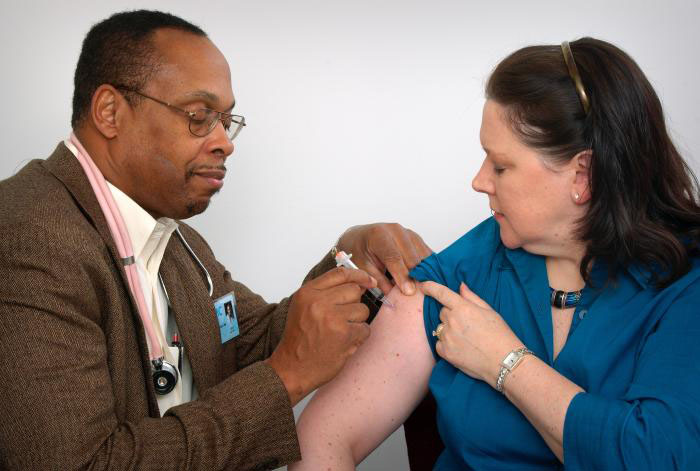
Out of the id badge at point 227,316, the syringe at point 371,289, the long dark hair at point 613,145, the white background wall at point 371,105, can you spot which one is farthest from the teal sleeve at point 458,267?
the white background wall at point 371,105

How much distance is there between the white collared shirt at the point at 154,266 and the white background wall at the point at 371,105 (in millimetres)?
867

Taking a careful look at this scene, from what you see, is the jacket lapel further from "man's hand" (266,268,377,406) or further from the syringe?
the syringe

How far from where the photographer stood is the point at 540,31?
2.80 meters

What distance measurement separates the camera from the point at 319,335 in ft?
5.19

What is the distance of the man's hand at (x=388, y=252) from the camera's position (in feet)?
5.85

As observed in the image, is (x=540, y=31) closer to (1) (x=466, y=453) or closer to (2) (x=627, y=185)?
(2) (x=627, y=185)

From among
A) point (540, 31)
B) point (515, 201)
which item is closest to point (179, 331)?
point (515, 201)

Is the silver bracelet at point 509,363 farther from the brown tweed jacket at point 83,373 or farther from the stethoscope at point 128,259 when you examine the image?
the stethoscope at point 128,259

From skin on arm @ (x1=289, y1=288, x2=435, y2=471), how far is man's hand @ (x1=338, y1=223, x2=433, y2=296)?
0.07 meters

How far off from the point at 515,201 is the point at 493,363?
1.15 feet

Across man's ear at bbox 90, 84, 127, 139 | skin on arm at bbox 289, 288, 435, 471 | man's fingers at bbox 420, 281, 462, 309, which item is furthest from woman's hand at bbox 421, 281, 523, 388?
man's ear at bbox 90, 84, 127, 139

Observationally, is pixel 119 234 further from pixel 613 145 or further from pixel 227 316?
pixel 613 145

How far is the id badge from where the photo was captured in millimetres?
1995

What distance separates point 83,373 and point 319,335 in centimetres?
49
